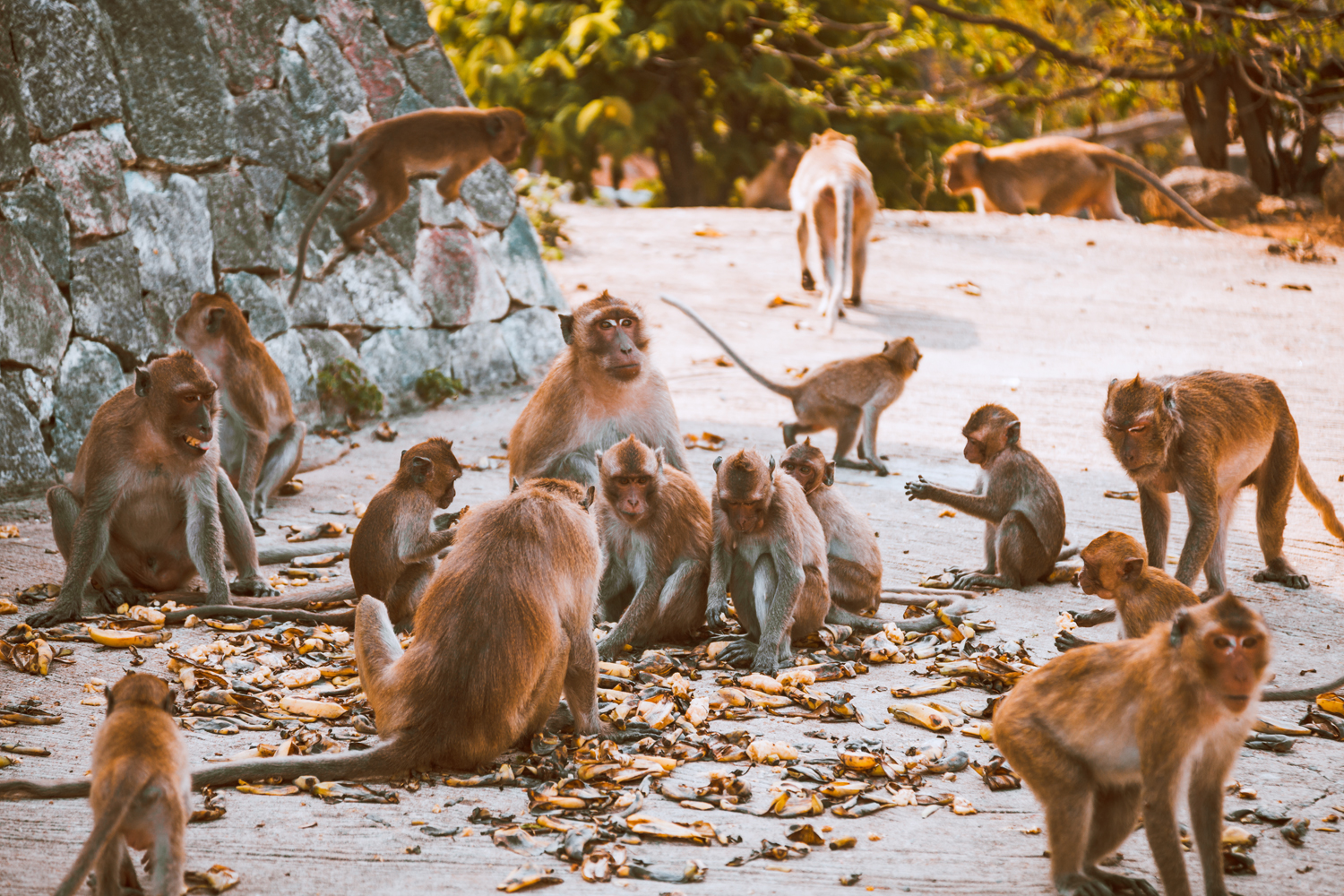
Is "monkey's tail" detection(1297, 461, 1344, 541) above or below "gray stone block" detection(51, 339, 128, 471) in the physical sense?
below

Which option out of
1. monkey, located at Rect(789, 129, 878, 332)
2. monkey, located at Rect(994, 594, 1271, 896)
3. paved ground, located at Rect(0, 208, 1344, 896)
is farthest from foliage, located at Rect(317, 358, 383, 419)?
monkey, located at Rect(994, 594, 1271, 896)

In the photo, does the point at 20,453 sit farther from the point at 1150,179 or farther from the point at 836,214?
the point at 1150,179

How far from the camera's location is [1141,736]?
2.86 meters

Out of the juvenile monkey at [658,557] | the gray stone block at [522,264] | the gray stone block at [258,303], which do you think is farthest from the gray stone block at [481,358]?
the juvenile monkey at [658,557]

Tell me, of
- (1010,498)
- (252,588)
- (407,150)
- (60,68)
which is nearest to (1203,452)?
(1010,498)

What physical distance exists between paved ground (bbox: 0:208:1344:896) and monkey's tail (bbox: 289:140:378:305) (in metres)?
1.34

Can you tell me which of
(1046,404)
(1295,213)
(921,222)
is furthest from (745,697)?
(1295,213)

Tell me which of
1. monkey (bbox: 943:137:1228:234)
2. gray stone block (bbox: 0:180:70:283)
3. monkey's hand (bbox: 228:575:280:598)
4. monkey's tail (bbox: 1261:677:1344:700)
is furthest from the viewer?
monkey (bbox: 943:137:1228:234)

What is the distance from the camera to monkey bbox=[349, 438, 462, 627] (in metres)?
4.76

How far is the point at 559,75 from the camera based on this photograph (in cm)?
1728

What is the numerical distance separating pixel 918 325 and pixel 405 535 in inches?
287

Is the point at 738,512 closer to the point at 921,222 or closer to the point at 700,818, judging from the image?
the point at 700,818

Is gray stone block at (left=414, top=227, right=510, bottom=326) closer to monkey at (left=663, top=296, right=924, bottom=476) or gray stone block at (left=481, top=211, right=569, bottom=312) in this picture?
gray stone block at (left=481, top=211, right=569, bottom=312)

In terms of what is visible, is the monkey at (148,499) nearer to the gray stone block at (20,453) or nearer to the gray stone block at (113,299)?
the gray stone block at (20,453)
